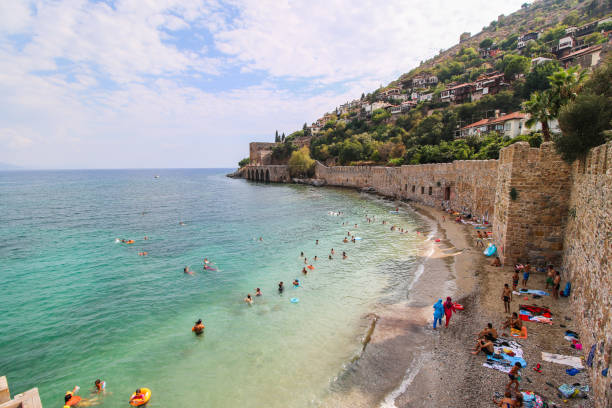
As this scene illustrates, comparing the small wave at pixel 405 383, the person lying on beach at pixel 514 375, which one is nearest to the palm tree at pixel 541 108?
the person lying on beach at pixel 514 375

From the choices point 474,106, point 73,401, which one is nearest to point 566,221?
point 73,401

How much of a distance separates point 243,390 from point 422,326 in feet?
22.9

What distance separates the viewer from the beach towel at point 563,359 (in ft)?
27.3

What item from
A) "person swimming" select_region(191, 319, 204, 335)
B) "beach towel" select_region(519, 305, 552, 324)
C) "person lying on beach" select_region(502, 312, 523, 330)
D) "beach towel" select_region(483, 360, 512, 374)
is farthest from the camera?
"person swimming" select_region(191, 319, 204, 335)

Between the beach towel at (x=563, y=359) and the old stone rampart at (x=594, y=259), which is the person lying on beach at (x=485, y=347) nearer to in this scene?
the beach towel at (x=563, y=359)

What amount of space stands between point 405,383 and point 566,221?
423 inches

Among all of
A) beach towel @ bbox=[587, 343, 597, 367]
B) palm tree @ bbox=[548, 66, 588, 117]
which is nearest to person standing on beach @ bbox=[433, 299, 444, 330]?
beach towel @ bbox=[587, 343, 597, 367]

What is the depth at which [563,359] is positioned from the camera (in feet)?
28.2

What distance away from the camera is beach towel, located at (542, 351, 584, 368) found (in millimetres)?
8312

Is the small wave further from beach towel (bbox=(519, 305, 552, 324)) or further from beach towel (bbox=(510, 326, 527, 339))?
beach towel (bbox=(519, 305, 552, 324))

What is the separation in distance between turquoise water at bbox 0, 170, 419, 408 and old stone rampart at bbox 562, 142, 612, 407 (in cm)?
659

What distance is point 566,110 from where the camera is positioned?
40.2 feet

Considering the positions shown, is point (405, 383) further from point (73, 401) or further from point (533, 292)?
point (73, 401)

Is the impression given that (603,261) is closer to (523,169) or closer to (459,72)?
(523,169)
